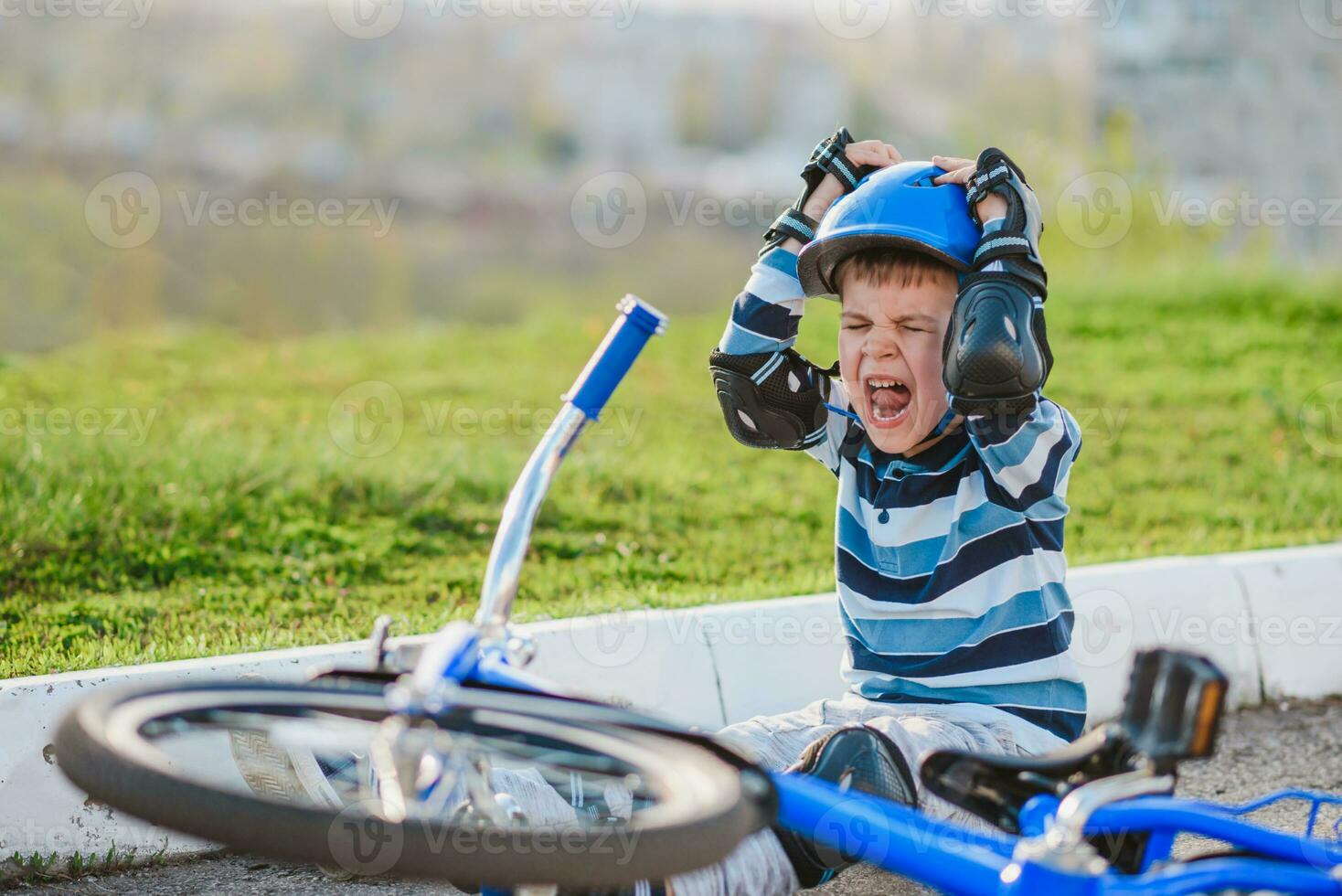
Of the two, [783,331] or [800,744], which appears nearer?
[800,744]

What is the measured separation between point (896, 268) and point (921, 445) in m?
0.38

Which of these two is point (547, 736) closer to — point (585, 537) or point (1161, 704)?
point (1161, 704)

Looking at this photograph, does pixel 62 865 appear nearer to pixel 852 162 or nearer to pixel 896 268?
pixel 896 268

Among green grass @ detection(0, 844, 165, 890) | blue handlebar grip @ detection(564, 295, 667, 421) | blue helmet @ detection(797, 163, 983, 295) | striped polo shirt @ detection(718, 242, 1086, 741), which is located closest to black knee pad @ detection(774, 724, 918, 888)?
striped polo shirt @ detection(718, 242, 1086, 741)

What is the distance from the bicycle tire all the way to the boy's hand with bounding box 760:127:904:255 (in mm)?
1540

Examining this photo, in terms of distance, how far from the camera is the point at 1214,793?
12.4 feet

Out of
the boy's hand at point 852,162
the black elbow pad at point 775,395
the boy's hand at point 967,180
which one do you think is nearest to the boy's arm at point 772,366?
the black elbow pad at point 775,395

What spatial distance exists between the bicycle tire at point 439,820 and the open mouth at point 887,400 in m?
1.22

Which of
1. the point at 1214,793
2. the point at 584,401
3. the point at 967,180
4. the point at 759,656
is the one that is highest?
the point at 967,180

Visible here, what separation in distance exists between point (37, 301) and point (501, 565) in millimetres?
12973

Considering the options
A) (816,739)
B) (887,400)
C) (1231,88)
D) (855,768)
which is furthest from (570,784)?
(1231,88)

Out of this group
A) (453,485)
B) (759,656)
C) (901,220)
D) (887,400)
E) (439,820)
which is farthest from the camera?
(453,485)

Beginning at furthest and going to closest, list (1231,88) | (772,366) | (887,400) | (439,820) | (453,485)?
(1231,88) < (453,485) < (772,366) < (887,400) < (439,820)

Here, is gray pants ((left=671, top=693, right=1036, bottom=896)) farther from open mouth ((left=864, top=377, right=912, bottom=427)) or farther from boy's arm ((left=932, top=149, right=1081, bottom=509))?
open mouth ((left=864, top=377, right=912, bottom=427))
